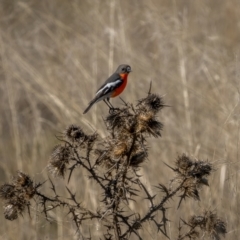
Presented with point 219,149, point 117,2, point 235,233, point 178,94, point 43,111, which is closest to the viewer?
point 235,233

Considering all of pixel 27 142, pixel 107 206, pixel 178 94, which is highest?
pixel 27 142

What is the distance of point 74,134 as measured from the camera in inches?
99.4

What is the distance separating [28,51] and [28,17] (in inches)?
52.1

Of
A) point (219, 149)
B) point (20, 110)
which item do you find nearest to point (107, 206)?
point (219, 149)

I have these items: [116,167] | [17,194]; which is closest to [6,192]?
[17,194]

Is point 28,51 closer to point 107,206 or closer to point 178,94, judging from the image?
point 178,94

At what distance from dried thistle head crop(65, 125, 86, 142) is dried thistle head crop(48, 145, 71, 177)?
39 millimetres

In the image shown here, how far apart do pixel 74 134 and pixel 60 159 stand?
4.1 inches

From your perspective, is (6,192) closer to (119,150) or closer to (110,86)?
(119,150)

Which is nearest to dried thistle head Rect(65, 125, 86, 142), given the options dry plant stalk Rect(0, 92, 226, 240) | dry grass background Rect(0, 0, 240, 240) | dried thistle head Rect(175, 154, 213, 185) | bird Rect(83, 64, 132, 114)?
dry plant stalk Rect(0, 92, 226, 240)

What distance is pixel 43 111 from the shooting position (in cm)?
732

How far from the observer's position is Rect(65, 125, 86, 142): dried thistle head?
2.53m

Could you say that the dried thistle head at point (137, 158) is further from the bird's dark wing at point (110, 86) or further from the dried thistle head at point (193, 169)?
the bird's dark wing at point (110, 86)

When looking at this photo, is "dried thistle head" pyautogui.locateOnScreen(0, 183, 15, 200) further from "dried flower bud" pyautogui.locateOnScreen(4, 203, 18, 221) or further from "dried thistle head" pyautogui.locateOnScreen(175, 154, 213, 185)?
"dried thistle head" pyautogui.locateOnScreen(175, 154, 213, 185)
